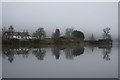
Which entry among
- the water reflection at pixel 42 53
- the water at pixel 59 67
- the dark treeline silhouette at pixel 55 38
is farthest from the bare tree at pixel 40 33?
the water at pixel 59 67

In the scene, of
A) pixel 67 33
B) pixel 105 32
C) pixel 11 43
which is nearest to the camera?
pixel 11 43

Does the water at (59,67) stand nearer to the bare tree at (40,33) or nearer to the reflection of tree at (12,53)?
the reflection of tree at (12,53)

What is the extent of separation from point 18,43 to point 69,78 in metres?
14.5

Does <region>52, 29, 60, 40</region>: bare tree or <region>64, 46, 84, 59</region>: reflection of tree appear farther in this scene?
<region>52, 29, 60, 40</region>: bare tree

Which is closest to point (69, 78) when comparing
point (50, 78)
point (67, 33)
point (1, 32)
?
point (50, 78)

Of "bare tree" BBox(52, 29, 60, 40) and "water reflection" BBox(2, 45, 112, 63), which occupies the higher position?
"bare tree" BBox(52, 29, 60, 40)

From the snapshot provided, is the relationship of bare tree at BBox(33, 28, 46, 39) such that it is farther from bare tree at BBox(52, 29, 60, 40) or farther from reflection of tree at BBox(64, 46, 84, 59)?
reflection of tree at BBox(64, 46, 84, 59)

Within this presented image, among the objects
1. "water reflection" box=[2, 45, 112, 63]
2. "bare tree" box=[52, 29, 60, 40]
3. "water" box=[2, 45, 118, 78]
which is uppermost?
"bare tree" box=[52, 29, 60, 40]

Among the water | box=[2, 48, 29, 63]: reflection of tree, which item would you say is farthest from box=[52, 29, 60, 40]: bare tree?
the water

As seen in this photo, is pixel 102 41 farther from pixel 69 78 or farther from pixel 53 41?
pixel 69 78

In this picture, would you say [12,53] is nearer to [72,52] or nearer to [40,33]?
[72,52]

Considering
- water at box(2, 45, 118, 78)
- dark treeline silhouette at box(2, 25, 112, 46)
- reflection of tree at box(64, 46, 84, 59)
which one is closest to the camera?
water at box(2, 45, 118, 78)

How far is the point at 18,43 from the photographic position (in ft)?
55.0

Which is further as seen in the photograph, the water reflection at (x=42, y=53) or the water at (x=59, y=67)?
the water reflection at (x=42, y=53)
